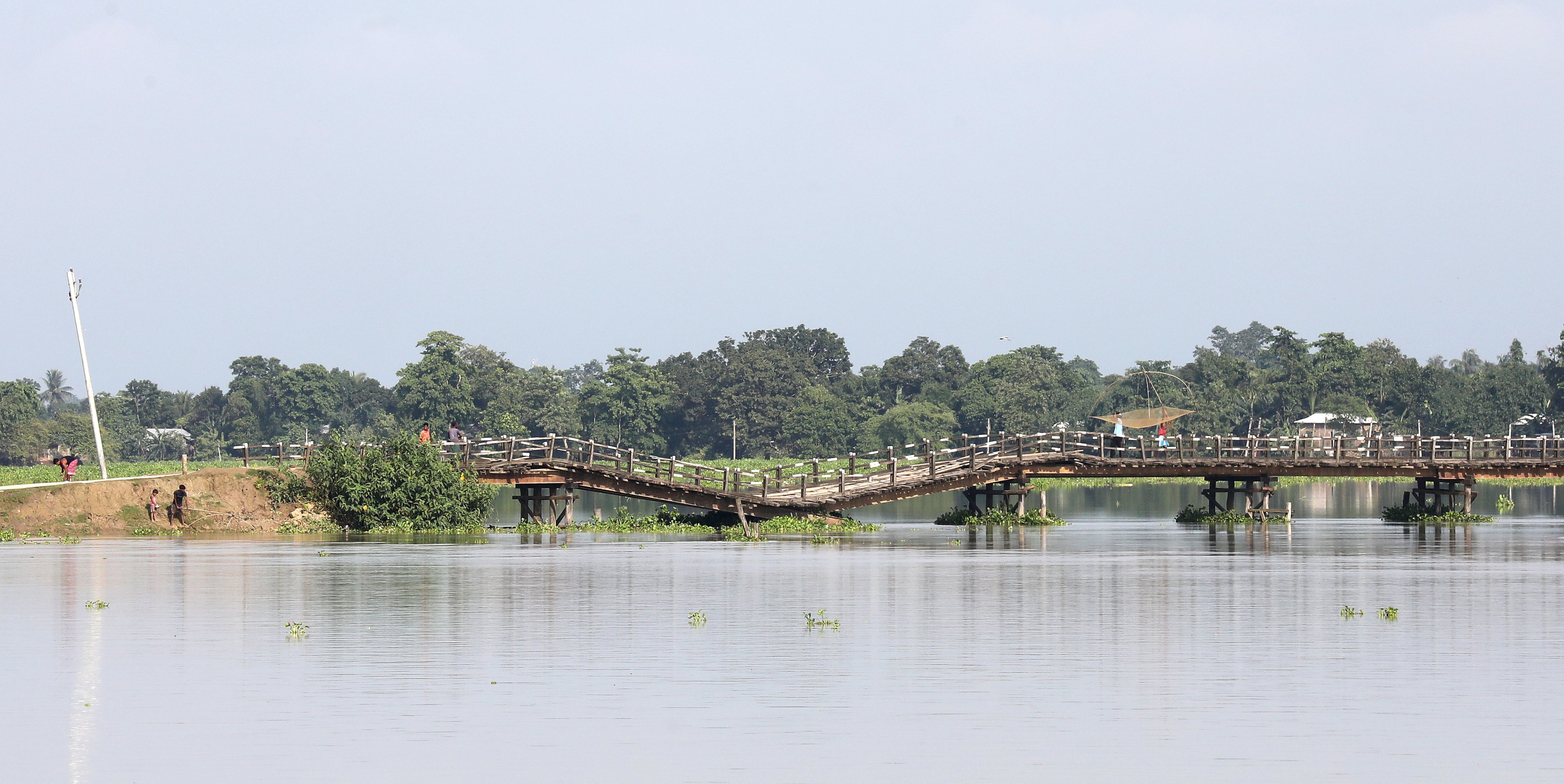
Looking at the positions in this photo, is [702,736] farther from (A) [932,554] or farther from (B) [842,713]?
(A) [932,554]

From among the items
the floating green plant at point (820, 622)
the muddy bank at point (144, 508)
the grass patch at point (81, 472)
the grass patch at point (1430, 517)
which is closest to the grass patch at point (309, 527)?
the muddy bank at point (144, 508)

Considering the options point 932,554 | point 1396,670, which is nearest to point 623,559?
point 932,554

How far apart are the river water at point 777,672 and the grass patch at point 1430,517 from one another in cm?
2649

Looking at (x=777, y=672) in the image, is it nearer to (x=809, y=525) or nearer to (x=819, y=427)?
(x=809, y=525)

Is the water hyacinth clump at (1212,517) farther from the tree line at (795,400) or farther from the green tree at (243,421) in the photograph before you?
the green tree at (243,421)

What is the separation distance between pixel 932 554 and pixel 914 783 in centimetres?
3070

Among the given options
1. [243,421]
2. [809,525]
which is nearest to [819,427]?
[243,421]

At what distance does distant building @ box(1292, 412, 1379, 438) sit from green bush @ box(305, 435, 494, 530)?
94804 millimetres

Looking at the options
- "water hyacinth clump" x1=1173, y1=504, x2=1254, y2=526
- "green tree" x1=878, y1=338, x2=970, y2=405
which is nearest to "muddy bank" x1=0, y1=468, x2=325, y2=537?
"water hyacinth clump" x1=1173, y1=504, x2=1254, y2=526

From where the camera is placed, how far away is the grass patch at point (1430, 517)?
66.3m

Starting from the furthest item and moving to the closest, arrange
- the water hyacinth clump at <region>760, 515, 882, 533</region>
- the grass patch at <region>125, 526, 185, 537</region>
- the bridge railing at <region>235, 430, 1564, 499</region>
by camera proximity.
Result: 1. the bridge railing at <region>235, 430, 1564, 499</region>
2. the water hyacinth clump at <region>760, 515, 882, 533</region>
3. the grass patch at <region>125, 526, 185, 537</region>

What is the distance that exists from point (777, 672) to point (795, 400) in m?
146

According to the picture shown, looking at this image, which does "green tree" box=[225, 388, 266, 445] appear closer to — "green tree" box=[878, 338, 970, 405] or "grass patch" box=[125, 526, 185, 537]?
"green tree" box=[878, 338, 970, 405]

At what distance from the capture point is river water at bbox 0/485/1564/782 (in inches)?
642
